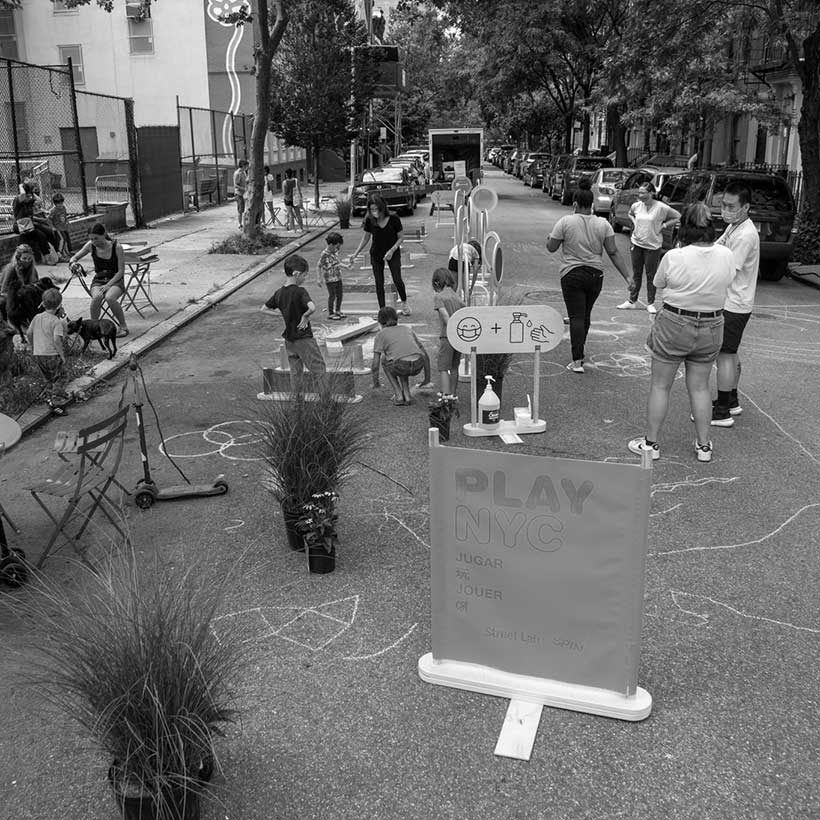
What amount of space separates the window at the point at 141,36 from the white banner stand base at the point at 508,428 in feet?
115

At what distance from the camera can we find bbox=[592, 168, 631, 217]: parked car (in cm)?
2745

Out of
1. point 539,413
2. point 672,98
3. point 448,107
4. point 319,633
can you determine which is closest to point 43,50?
point 672,98

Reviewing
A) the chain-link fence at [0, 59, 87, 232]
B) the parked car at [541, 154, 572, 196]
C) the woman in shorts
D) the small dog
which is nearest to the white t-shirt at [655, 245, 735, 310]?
the woman in shorts

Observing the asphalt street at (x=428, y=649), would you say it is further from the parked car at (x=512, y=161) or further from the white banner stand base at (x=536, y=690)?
the parked car at (x=512, y=161)

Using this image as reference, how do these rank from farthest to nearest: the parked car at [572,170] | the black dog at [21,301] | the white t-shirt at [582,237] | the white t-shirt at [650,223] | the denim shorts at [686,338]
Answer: the parked car at [572,170], the white t-shirt at [650,223], the black dog at [21,301], the white t-shirt at [582,237], the denim shorts at [686,338]

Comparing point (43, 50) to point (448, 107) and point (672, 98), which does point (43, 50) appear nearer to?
point (672, 98)

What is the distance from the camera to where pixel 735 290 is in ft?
24.2

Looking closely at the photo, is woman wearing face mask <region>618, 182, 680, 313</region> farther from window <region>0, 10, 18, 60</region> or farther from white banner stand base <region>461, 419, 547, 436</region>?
window <region>0, 10, 18, 60</region>

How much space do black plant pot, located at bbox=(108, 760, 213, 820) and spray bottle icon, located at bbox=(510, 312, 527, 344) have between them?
15.0ft

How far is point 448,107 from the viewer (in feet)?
286

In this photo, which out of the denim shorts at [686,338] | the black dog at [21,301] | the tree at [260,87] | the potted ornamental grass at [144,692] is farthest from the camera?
the tree at [260,87]

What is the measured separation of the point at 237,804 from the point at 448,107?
89524 mm

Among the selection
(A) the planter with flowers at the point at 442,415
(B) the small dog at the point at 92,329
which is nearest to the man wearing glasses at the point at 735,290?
(A) the planter with flowers at the point at 442,415

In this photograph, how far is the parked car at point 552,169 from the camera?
37.4 metres
